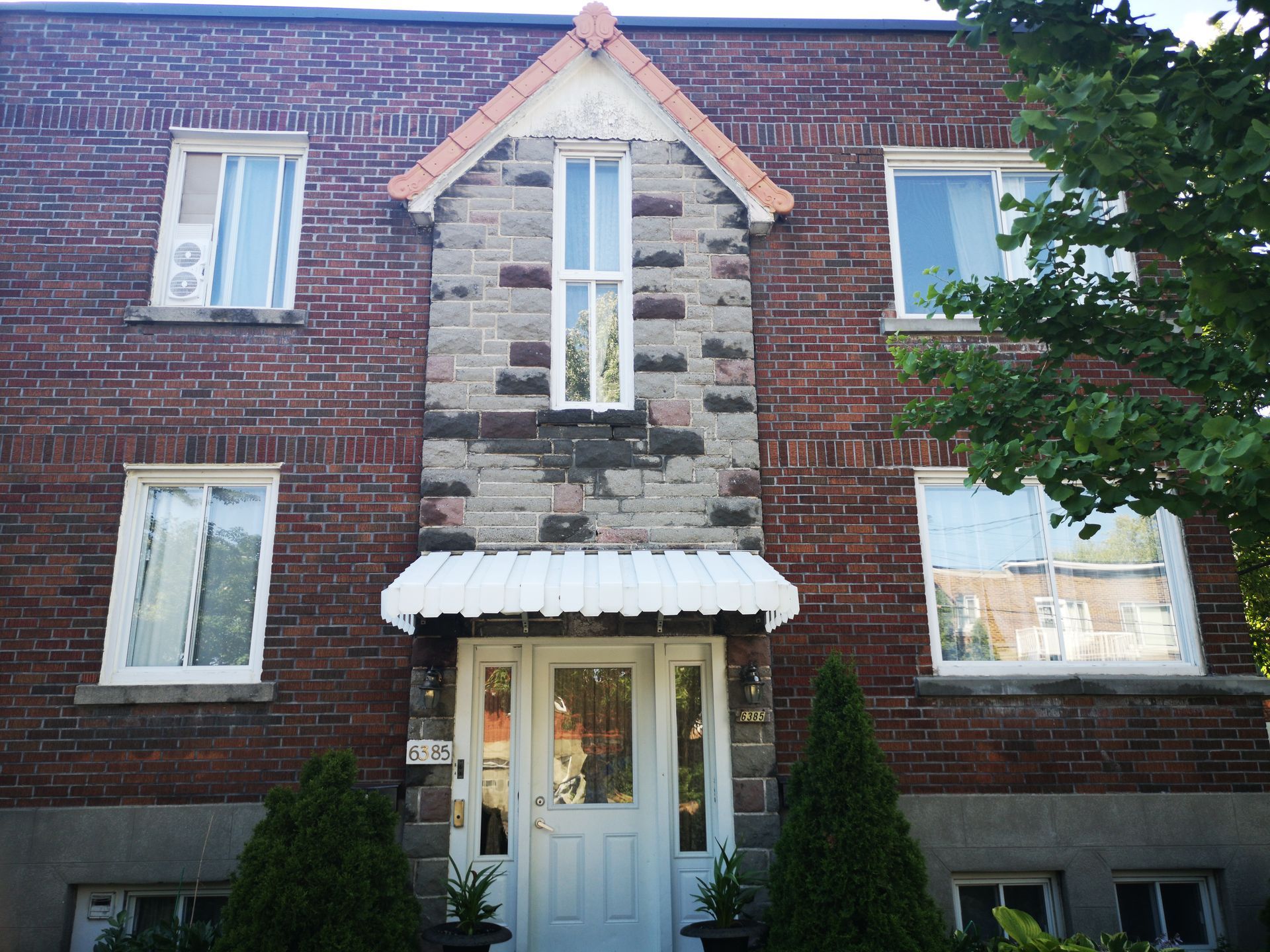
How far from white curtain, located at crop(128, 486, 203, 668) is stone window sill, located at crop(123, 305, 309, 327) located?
1.46 m

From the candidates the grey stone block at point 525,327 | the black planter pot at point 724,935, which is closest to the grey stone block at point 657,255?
the grey stone block at point 525,327

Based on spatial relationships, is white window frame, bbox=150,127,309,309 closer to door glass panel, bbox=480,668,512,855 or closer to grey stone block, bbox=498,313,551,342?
grey stone block, bbox=498,313,551,342

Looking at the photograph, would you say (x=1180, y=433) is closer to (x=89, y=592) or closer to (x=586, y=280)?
(x=586, y=280)

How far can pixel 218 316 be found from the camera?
25.4ft

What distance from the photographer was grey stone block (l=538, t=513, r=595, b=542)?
7.21m

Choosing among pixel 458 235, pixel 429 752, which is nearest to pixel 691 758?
pixel 429 752

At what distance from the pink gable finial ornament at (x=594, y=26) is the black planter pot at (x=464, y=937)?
7.34 meters

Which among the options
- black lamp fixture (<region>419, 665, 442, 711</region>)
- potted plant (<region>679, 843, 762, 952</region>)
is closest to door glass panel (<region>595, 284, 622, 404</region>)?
black lamp fixture (<region>419, 665, 442, 711</region>)

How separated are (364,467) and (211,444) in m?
1.31

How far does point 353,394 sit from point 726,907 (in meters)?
5.05

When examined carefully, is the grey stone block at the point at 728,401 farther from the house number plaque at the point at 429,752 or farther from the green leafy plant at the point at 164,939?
the green leafy plant at the point at 164,939

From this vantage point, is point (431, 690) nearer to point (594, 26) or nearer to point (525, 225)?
point (525, 225)

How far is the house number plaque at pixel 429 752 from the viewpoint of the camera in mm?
6785

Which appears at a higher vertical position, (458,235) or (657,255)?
(458,235)
